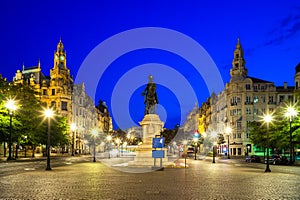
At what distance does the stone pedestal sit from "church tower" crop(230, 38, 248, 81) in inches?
2943

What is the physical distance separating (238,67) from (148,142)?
8374 cm

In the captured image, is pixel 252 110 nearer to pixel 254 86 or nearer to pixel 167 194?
pixel 254 86

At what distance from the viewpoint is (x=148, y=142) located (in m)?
41.9

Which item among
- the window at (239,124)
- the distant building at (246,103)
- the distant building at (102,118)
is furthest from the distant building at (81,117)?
the window at (239,124)

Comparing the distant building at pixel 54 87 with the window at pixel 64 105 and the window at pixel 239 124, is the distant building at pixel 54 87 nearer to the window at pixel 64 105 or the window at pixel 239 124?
the window at pixel 64 105

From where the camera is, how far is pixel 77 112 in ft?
427

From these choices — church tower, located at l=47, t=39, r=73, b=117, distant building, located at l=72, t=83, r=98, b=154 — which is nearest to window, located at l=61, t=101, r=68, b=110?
church tower, located at l=47, t=39, r=73, b=117

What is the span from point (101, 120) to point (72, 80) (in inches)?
1702

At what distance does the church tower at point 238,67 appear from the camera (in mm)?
115906

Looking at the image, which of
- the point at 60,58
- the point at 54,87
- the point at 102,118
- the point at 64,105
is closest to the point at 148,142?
the point at 64,105

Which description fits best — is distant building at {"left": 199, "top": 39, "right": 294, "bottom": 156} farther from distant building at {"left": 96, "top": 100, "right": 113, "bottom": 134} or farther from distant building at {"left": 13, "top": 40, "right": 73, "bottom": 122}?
distant building at {"left": 96, "top": 100, "right": 113, "bottom": 134}

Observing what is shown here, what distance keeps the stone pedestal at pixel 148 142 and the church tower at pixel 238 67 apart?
74.7 meters

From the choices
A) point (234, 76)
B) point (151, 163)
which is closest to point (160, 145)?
point (151, 163)

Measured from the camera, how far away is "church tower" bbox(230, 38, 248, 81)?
115906 mm
